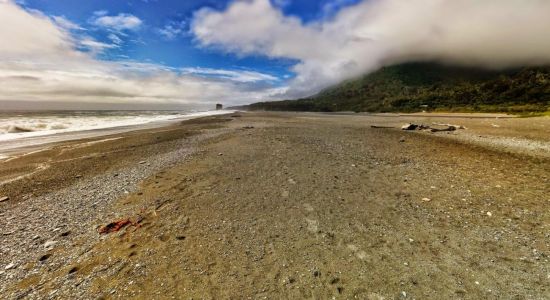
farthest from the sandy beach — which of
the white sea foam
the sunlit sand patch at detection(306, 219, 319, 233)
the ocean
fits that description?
the white sea foam

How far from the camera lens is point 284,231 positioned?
798cm

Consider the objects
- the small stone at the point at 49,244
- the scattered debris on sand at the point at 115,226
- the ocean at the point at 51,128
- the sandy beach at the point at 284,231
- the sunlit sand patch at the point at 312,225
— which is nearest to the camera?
the sandy beach at the point at 284,231

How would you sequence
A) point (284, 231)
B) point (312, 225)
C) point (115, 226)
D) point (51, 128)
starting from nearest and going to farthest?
point (284, 231)
point (312, 225)
point (115, 226)
point (51, 128)

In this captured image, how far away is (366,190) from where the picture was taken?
36.0 feet

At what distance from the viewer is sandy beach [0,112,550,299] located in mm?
5723

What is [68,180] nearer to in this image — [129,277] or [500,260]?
[129,277]

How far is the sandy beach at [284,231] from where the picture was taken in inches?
225

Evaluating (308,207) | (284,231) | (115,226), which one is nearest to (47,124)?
(115,226)

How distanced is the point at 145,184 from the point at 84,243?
4.88 meters

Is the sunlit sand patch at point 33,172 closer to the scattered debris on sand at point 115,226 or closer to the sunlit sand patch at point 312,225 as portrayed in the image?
the scattered debris on sand at point 115,226

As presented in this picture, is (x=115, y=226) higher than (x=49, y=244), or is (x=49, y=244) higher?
(x=115, y=226)

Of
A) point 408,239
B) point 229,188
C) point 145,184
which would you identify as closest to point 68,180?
point 145,184

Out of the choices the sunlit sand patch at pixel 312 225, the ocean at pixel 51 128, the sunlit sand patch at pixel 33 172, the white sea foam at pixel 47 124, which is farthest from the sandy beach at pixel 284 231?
the white sea foam at pixel 47 124

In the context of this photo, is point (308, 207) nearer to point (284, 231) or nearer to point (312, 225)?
point (312, 225)
